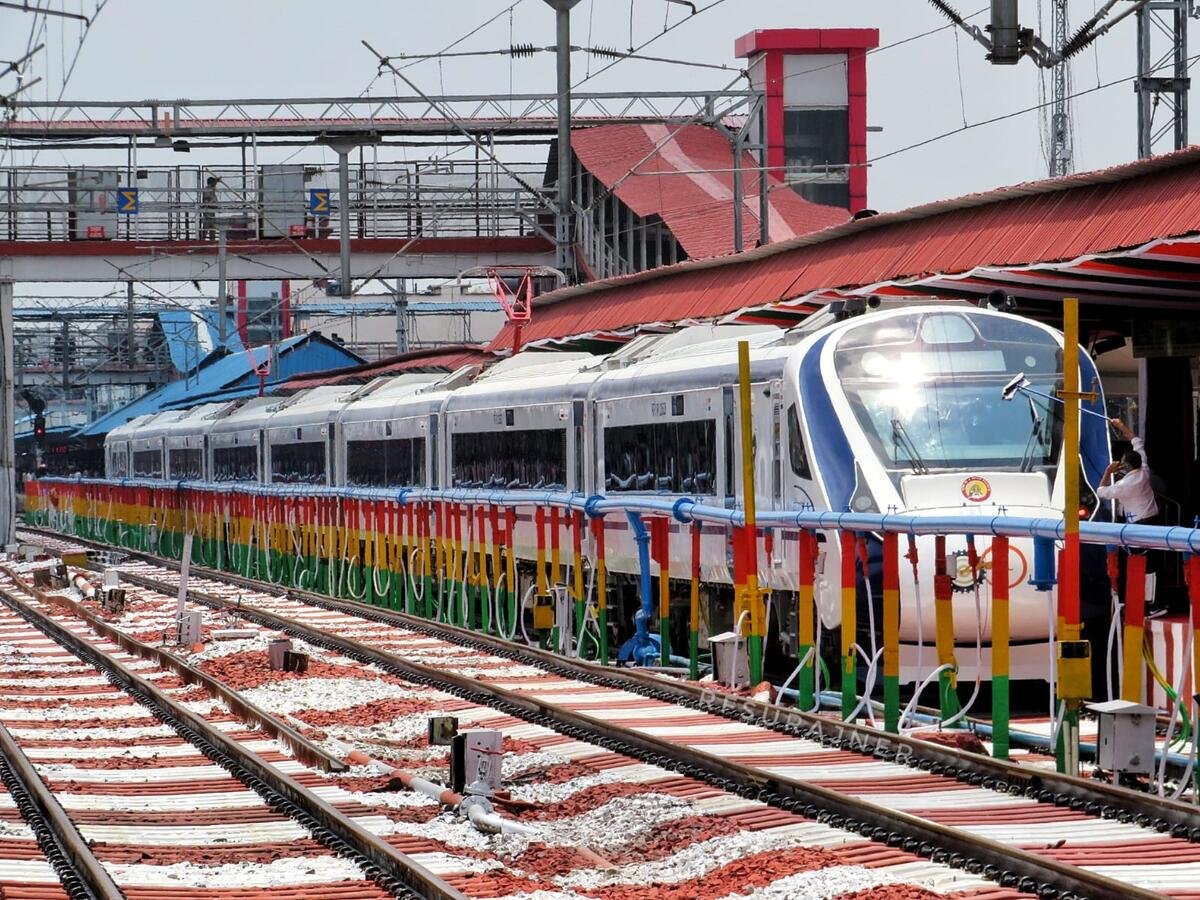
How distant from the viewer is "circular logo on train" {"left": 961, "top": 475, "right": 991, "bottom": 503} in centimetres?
1496

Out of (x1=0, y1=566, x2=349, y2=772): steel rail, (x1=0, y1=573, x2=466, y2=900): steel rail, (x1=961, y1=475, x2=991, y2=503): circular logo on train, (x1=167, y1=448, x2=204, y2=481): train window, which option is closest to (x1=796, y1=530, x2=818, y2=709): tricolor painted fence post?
(x1=961, y1=475, x2=991, y2=503): circular logo on train

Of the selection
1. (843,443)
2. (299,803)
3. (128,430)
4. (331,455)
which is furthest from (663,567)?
(128,430)

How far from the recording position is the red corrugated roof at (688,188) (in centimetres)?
4509

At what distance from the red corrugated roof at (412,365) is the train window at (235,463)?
73.0 inches

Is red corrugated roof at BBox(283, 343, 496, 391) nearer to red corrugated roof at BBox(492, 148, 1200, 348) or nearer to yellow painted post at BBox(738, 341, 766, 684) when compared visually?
red corrugated roof at BBox(492, 148, 1200, 348)

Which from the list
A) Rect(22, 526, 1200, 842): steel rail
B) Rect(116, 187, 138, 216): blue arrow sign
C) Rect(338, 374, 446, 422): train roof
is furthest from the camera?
Rect(116, 187, 138, 216): blue arrow sign

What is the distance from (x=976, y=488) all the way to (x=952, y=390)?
96 centimetres

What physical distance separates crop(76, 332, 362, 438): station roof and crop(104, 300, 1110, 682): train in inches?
1363

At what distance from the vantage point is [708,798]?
1055 cm

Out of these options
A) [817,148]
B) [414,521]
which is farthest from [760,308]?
[817,148]

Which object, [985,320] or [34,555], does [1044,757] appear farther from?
[34,555]

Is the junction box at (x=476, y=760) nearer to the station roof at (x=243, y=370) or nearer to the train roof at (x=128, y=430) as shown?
the station roof at (x=243, y=370)

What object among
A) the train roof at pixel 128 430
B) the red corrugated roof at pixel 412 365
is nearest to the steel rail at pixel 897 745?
the red corrugated roof at pixel 412 365

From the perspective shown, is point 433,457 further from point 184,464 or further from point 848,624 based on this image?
point 184,464
